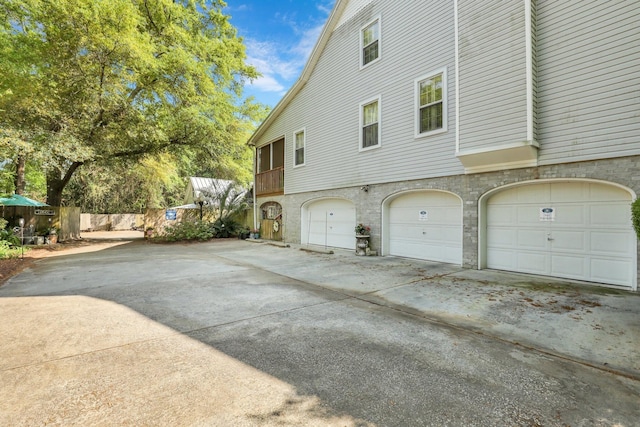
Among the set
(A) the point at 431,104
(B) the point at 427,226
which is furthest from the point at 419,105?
(B) the point at 427,226

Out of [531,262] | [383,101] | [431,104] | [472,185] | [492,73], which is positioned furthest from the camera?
[383,101]

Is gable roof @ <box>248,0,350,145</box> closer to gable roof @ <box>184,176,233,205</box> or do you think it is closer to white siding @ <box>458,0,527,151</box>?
white siding @ <box>458,0,527,151</box>

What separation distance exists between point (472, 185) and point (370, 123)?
403 cm

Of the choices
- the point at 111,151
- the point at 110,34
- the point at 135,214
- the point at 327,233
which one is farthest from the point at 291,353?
the point at 135,214

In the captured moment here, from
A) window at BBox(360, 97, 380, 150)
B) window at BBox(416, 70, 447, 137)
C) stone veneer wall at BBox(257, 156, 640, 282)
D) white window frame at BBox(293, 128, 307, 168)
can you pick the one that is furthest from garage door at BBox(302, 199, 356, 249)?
window at BBox(416, 70, 447, 137)

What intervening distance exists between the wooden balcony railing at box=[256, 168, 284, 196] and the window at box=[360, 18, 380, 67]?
20.4 ft

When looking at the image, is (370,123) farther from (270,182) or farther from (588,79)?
(270,182)

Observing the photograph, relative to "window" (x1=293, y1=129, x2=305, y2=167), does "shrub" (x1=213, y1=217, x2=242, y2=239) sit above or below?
below

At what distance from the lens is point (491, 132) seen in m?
6.35

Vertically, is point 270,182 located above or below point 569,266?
above

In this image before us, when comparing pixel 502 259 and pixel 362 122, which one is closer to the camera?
pixel 502 259

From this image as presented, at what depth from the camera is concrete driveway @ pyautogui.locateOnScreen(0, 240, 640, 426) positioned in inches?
82.6

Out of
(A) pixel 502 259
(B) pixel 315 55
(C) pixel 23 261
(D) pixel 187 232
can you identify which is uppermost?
(B) pixel 315 55

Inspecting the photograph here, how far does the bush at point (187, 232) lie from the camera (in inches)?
591
